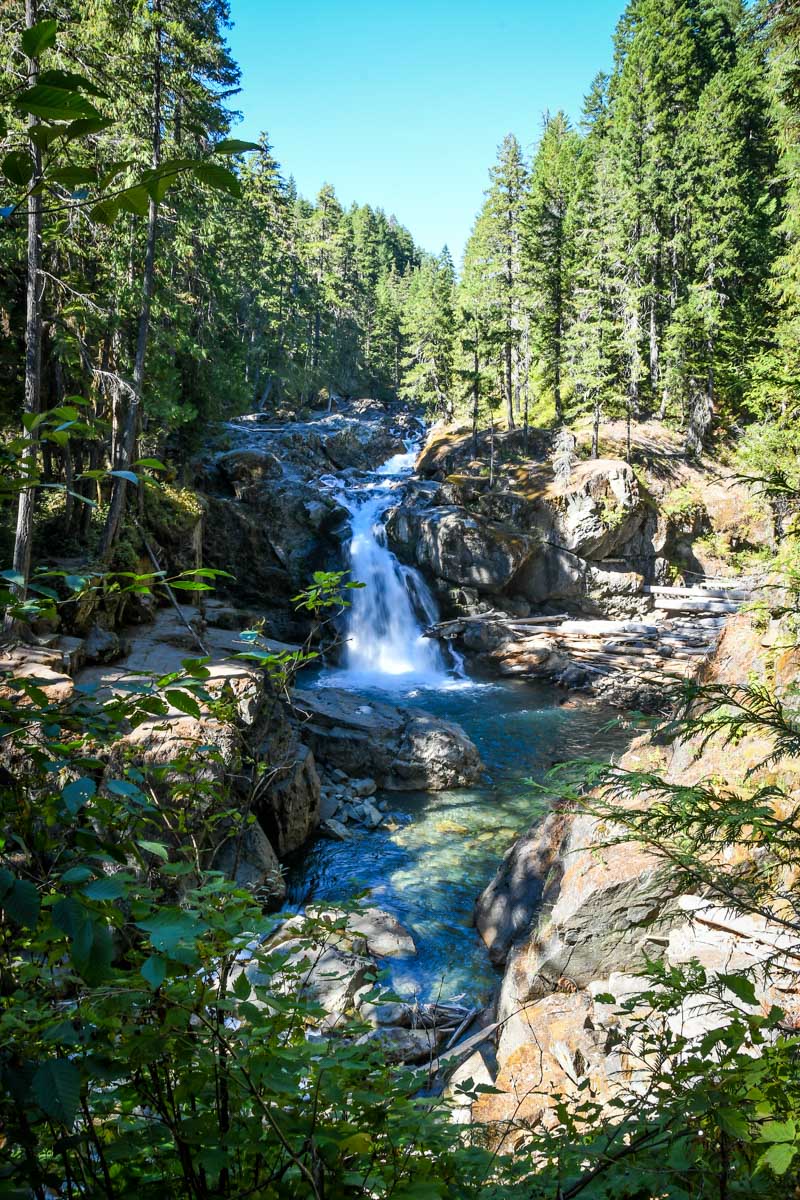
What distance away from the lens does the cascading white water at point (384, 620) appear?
69.8 feet

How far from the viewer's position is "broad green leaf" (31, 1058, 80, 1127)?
95 centimetres

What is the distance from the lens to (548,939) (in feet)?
20.6

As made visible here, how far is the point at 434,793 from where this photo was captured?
12695 mm

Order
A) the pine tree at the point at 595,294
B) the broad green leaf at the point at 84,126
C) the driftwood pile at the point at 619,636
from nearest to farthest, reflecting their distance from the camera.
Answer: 1. the broad green leaf at the point at 84,126
2. the driftwood pile at the point at 619,636
3. the pine tree at the point at 595,294

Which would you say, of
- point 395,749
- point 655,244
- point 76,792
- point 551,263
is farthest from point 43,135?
point 551,263

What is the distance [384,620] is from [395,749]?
10461 mm

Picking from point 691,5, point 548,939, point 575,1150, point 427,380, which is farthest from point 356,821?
point 691,5

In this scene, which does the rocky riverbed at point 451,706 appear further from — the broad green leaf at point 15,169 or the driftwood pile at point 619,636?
the broad green leaf at point 15,169

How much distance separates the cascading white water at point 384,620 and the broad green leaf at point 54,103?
18818 millimetres

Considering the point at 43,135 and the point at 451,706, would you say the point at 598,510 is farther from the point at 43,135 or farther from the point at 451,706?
the point at 43,135

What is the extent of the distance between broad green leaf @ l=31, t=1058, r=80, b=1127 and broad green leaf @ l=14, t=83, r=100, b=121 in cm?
149

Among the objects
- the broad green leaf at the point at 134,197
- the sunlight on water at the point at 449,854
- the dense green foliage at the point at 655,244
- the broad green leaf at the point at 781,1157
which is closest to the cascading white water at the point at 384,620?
the sunlight on water at the point at 449,854

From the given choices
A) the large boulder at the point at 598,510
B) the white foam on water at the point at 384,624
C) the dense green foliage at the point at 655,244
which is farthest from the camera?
the dense green foliage at the point at 655,244

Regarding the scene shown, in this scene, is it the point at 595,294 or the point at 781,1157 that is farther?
the point at 595,294
